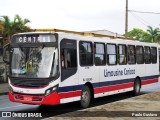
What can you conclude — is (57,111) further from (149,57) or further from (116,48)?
(149,57)

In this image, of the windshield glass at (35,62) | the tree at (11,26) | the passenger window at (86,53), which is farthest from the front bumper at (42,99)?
the tree at (11,26)

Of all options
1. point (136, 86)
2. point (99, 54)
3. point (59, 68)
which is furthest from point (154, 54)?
point (59, 68)

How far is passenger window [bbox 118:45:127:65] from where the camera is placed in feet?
57.4

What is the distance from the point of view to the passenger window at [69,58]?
42.6ft

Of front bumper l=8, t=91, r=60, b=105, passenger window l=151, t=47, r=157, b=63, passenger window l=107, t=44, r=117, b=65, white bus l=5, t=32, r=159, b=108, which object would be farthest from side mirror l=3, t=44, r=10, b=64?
passenger window l=151, t=47, r=157, b=63

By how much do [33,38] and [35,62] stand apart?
0.93 metres

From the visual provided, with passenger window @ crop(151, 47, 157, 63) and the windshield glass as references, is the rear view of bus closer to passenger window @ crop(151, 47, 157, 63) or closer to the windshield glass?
the windshield glass

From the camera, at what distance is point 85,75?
14.4 meters

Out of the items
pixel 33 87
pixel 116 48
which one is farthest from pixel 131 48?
pixel 33 87

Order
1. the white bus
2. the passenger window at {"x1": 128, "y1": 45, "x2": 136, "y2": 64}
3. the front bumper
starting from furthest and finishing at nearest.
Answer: the passenger window at {"x1": 128, "y1": 45, "x2": 136, "y2": 64}, the white bus, the front bumper

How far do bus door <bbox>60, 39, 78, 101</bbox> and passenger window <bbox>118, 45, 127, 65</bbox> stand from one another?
4.10m

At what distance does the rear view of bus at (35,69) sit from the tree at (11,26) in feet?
55.5

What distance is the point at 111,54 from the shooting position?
1662 centimetres

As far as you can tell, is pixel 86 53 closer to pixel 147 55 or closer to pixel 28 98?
pixel 28 98
